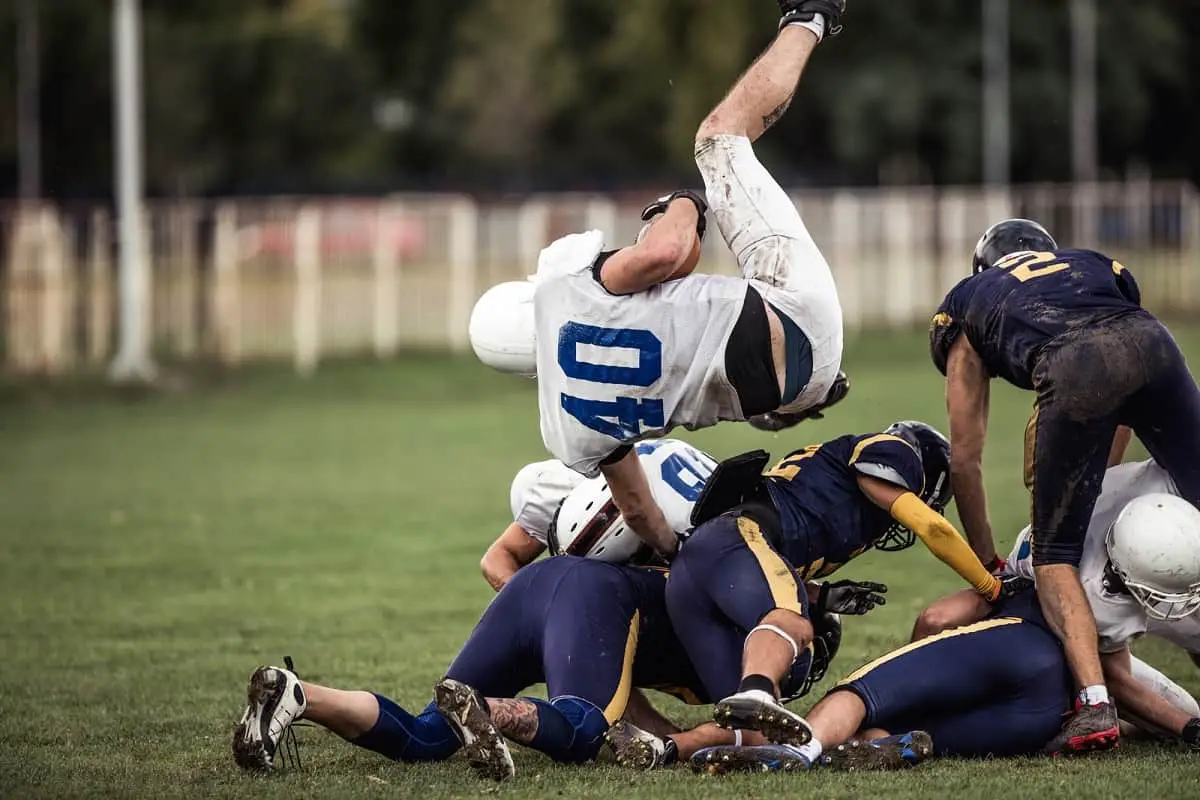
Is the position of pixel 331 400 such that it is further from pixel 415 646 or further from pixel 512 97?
pixel 512 97

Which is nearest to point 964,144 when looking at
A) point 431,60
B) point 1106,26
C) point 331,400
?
point 1106,26

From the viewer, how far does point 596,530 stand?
6523mm

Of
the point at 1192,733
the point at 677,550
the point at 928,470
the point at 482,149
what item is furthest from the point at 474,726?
the point at 482,149

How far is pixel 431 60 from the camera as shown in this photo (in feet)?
180

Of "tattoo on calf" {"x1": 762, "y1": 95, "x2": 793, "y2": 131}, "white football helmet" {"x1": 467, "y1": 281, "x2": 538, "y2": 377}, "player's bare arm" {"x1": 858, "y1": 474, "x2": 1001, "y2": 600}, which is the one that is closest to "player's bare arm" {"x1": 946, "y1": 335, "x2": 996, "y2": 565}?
"player's bare arm" {"x1": 858, "y1": 474, "x2": 1001, "y2": 600}

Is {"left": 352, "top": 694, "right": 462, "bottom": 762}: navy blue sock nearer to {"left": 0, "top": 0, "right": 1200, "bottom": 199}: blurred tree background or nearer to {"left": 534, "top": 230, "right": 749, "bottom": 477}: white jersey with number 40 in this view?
{"left": 534, "top": 230, "right": 749, "bottom": 477}: white jersey with number 40

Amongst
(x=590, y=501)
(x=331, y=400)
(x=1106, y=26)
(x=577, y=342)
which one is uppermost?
(x=1106, y=26)

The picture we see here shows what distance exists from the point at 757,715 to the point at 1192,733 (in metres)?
1.55

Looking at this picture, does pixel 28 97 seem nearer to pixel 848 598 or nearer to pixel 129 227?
pixel 129 227

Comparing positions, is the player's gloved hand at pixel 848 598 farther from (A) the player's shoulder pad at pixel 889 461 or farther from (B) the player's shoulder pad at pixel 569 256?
(B) the player's shoulder pad at pixel 569 256

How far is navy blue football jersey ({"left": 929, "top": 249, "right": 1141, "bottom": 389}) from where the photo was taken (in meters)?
6.41

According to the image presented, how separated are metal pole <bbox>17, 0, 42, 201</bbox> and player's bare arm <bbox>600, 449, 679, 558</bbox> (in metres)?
35.1

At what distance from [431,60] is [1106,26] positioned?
742 inches

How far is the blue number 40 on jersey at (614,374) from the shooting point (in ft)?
19.8
